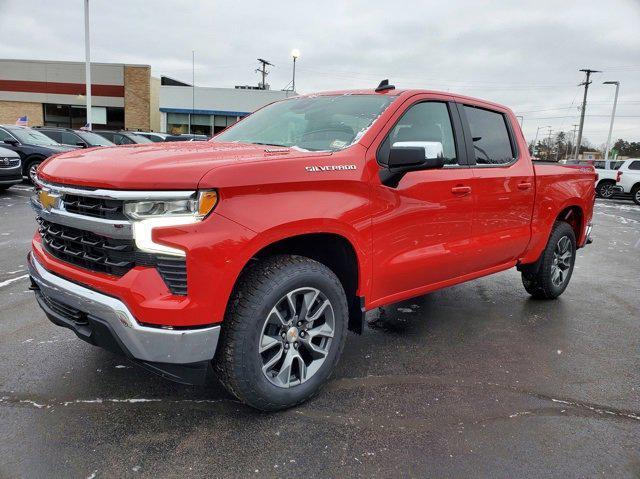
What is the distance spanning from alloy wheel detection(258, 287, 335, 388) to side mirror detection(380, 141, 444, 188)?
88 centimetres

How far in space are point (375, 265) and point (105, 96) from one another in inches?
1461

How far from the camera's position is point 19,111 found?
35.9 m

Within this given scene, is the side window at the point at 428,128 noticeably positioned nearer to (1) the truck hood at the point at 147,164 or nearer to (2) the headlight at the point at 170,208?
(1) the truck hood at the point at 147,164

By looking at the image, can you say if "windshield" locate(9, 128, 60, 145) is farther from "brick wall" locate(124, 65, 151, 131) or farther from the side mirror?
"brick wall" locate(124, 65, 151, 131)

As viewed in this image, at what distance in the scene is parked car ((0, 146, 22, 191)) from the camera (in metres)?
11.2

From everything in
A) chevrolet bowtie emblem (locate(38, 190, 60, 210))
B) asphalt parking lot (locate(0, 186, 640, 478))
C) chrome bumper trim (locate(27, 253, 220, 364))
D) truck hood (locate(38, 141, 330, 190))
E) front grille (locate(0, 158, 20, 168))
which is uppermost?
truck hood (locate(38, 141, 330, 190))

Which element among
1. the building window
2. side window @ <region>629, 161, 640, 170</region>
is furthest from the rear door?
the building window

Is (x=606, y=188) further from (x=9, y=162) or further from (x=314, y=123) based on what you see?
(x=9, y=162)

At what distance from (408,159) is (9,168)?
450 inches

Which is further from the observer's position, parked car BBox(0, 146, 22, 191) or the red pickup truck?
parked car BBox(0, 146, 22, 191)

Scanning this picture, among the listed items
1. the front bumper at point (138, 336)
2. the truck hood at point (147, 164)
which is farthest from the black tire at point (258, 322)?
the truck hood at point (147, 164)

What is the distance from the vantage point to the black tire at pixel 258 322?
2498mm

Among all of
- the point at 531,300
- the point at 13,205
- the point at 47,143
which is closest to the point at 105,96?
the point at 47,143

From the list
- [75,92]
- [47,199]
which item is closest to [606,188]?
[47,199]
